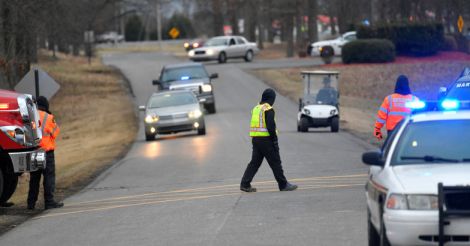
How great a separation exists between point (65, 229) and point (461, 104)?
Answer: 547 centimetres

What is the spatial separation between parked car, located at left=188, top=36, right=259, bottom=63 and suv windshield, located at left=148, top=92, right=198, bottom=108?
100 ft

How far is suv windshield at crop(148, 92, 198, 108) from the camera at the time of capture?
31469mm

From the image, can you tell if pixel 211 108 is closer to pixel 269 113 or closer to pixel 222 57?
pixel 269 113

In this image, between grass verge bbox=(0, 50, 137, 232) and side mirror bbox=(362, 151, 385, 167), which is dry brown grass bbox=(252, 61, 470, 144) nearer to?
grass verge bbox=(0, 50, 137, 232)

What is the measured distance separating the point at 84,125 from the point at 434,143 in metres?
33.2

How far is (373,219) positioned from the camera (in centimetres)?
926

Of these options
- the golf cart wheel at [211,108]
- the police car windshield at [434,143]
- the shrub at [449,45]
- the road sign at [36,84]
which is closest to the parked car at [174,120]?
the road sign at [36,84]

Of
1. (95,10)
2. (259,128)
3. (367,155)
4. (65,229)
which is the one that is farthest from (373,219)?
(95,10)

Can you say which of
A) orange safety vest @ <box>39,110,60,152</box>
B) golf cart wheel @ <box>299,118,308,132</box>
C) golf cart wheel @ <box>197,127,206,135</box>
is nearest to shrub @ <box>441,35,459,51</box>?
golf cart wheel @ <box>299,118,308,132</box>

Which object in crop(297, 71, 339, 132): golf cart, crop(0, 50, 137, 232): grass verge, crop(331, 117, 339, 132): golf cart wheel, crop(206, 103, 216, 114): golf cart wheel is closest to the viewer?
crop(0, 50, 137, 232): grass verge

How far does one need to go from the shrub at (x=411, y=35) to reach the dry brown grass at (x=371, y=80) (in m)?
2.53

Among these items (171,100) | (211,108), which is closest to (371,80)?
(211,108)

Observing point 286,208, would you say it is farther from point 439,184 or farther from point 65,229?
point 439,184

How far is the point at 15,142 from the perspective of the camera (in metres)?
15.4
